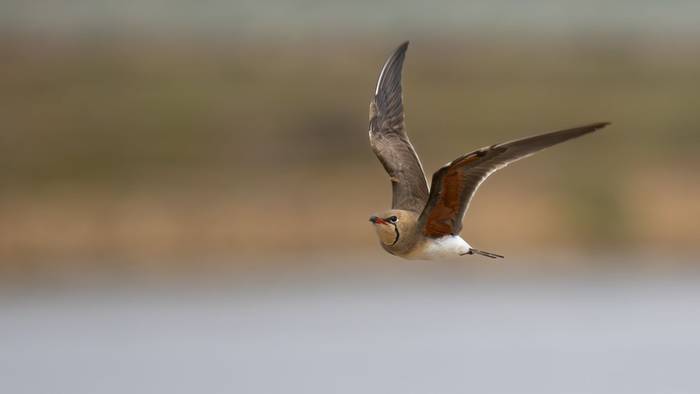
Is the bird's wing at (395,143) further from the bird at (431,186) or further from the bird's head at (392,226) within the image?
the bird's head at (392,226)

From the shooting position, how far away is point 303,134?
24.0 metres

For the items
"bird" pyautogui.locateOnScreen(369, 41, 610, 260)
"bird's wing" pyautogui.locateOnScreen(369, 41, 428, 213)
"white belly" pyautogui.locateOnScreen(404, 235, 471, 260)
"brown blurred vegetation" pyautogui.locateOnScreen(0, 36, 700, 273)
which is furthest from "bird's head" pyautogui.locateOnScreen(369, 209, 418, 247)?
"brown blurred vegetation" pyautogui.locateOnScreen(0, 36, 700, 273)

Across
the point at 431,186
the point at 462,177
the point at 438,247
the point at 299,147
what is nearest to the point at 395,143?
the point at 438,247

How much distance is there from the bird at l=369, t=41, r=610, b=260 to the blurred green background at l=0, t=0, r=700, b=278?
10314mm

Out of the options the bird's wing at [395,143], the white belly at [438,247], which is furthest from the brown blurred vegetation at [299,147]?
the white belly at [438,247]

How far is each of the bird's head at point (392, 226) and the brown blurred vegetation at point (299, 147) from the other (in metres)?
11.5

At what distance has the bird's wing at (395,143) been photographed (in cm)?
916

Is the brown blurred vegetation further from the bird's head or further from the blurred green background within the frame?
the bird's head

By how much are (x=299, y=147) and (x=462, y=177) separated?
51.3 feet

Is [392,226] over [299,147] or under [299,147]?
over

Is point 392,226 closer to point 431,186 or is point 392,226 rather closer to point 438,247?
point 438,247

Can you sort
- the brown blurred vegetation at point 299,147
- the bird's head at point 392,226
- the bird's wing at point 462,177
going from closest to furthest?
the bird's wing at point 462,177
the bird's head at point 392,226
the brown blurred vegetation at point 299,147

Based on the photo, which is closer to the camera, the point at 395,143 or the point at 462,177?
the point at 462,177

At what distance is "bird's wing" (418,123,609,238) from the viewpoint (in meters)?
7.77
